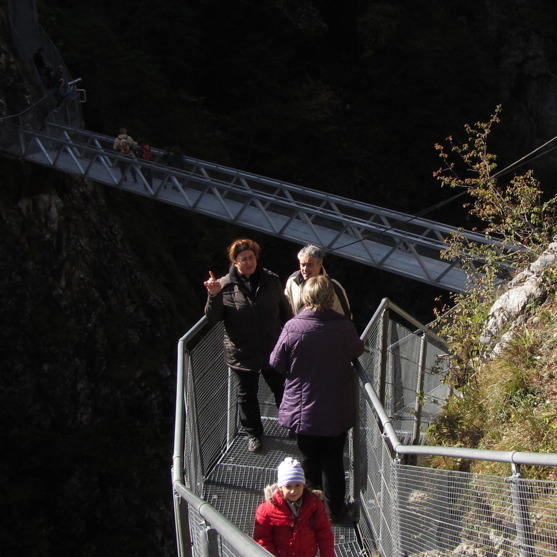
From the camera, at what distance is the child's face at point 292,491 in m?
3.27

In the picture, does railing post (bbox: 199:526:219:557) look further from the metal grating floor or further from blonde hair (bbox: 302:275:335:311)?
the metal grating floor

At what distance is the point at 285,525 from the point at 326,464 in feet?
3.57

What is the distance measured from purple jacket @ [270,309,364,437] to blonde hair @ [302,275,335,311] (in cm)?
5

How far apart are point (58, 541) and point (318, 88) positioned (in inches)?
610

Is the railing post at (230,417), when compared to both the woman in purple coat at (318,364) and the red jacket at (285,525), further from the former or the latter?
the red jacket at (285,525)

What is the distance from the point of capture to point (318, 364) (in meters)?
4.16

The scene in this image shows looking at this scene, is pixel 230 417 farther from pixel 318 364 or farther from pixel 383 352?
pixel 318 364

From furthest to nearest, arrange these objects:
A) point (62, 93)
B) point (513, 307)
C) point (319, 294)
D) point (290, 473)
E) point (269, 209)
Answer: point (62, 93), point (269, 209), point (513, 307), point (319, 294), point (290, 473)

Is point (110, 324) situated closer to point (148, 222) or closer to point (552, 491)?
point (148, 222)

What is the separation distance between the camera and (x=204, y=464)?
5090mm

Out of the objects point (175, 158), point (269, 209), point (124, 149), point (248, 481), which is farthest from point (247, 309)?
point (175, 158)

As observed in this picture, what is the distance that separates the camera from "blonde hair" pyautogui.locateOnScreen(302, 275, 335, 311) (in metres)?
4.12

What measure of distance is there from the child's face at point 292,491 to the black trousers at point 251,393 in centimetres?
194

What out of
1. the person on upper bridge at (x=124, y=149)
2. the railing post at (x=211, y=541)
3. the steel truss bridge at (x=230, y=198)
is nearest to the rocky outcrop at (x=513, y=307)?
the railing post at (x=211, y=541)
